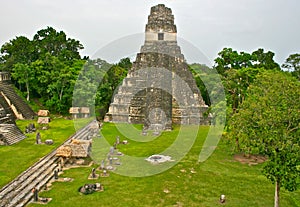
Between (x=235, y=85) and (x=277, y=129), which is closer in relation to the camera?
(x=277, y=129)

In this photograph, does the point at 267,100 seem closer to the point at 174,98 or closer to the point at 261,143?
the point at 261,143

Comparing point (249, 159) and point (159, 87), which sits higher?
point (159, 87)

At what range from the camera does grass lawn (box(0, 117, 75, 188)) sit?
1516cm

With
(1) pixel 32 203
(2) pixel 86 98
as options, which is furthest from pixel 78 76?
(1) pixel 32 203

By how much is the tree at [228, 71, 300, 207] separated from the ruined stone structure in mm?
Answer: 16134

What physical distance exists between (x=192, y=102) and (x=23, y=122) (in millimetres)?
16427

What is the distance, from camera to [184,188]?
45.0ft

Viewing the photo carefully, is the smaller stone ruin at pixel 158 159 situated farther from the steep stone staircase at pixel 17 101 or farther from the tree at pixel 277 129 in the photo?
the steep stone staircase at pixel 17 101

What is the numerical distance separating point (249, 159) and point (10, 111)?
22611 mm

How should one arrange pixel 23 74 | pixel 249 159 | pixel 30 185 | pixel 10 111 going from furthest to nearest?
1. pixel 23 74
2. pixel 10 111
3. pixel 249 159
4. pixel 30 185

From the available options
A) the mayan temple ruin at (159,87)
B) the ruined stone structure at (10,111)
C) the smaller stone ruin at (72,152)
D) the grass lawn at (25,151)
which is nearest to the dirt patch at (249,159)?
the mayan temple ruin at (159,87)

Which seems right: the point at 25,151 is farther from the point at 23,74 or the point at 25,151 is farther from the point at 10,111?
the point at 23,74

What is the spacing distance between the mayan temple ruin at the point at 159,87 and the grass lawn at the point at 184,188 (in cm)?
1059

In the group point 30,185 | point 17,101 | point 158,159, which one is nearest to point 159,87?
point 158,159
